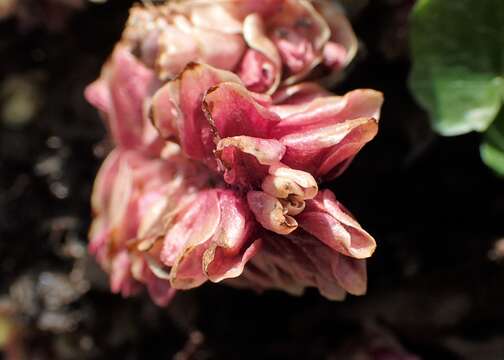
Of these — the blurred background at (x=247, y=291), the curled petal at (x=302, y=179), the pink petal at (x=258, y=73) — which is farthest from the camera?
the blurred background at (x=247, y=291)

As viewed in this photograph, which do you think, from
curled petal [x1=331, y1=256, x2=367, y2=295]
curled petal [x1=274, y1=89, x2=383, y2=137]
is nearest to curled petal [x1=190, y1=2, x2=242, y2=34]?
curled petal [x1=274, y1=89, x2=383, y2=137]

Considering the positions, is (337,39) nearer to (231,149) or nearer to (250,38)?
(250,38)

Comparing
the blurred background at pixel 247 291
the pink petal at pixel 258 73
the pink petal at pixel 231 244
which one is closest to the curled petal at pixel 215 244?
the pink petal at pixel 231 244

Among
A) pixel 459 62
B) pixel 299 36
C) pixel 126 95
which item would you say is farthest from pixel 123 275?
pixel 459 62

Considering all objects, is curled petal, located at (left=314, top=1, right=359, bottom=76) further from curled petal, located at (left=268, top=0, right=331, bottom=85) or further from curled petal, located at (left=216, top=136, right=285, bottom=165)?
curled petal, located at (left=216, top=136, right=285, bottom=165)

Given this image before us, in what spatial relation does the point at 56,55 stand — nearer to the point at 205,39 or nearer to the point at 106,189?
the point at 106,189

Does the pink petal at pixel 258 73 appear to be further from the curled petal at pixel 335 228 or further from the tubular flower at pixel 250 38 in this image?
the curled petal at pixel 335 228

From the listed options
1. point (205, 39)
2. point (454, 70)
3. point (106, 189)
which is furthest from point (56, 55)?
point (454, 70)
